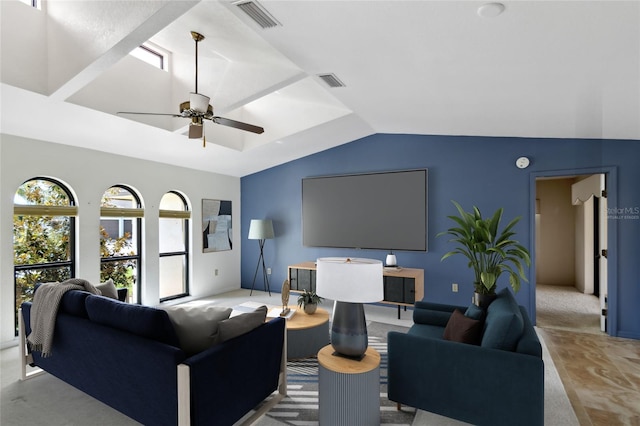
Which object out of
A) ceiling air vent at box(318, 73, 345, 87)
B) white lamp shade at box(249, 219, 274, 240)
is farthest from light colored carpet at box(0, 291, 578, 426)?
white lamp shade at box(249, 219, 274, 240)

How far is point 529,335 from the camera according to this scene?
2.18 meters

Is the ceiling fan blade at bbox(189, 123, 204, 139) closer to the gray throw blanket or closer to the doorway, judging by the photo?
the gray throw blanket

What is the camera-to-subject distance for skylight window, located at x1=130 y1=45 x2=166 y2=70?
3.88 m

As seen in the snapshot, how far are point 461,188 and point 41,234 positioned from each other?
18.4 ft

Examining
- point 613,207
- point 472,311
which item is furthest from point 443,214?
point 472,311

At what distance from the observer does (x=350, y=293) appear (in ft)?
6.85

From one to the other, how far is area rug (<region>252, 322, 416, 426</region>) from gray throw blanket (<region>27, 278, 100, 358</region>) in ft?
5.92

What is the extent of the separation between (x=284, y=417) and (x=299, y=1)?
278 centimetres

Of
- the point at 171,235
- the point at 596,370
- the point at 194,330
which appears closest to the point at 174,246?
the point at 171,235

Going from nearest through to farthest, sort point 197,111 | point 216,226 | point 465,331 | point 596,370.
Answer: point 465,331
point 197,111
point 596,370
point 216,226

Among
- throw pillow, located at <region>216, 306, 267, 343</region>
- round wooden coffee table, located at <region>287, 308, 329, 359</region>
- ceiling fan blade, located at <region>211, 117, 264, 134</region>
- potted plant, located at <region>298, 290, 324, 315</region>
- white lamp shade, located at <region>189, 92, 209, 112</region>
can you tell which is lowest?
round wooden coffee table, located at <region>287, 308, 329, 359</region>

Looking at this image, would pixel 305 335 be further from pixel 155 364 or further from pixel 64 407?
pixel 64 407

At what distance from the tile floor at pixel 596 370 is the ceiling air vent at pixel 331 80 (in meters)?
3.37

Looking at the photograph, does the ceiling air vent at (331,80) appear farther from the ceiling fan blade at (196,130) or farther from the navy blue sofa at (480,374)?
the navy blue sofa at (480,374)
